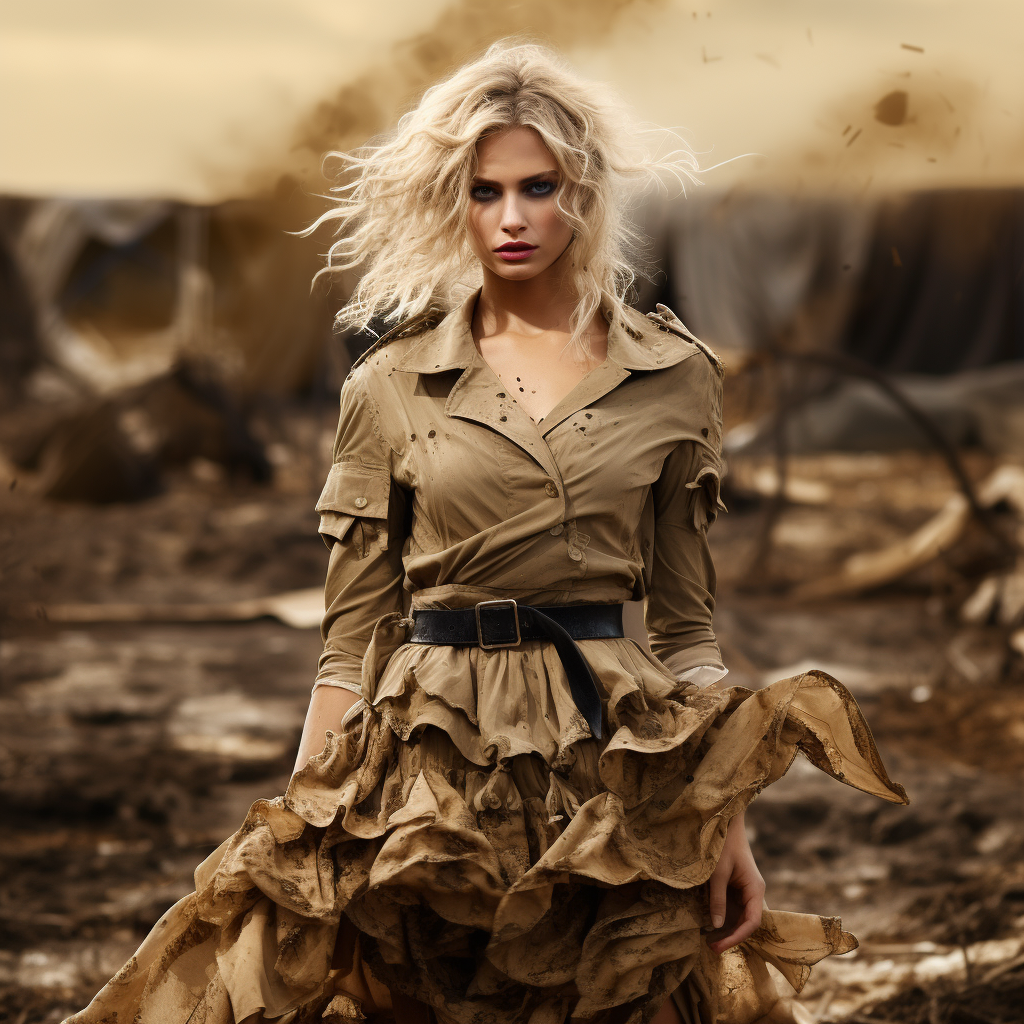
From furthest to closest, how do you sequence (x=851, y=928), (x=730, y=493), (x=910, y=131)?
(x=730, y=493) → (x=910, y=131) → (x=851, y=928)

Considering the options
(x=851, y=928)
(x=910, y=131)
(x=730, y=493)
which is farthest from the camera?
(x=730, y=493)

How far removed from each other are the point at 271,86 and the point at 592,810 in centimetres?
791

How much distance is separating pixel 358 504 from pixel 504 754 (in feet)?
1.39

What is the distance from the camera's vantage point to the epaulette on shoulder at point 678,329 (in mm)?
2016

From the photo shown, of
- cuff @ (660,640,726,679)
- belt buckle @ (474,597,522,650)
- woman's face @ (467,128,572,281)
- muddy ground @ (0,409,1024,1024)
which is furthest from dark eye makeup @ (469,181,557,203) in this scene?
muddy ground @ (0,409,1024,1024)

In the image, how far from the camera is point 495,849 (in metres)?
1.71

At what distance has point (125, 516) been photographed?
34.0 feet

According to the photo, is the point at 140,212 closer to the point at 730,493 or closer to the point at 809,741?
the point at 730,493

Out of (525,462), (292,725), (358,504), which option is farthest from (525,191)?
(292,725)

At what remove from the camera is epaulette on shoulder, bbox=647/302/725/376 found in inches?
79.4

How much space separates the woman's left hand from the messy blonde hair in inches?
28.4

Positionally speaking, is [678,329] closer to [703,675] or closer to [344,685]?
[703,675]

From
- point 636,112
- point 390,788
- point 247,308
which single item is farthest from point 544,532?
point 247,308

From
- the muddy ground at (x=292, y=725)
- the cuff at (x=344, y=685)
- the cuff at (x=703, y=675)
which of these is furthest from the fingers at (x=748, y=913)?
the muddy ground at (x=292, y=725)
